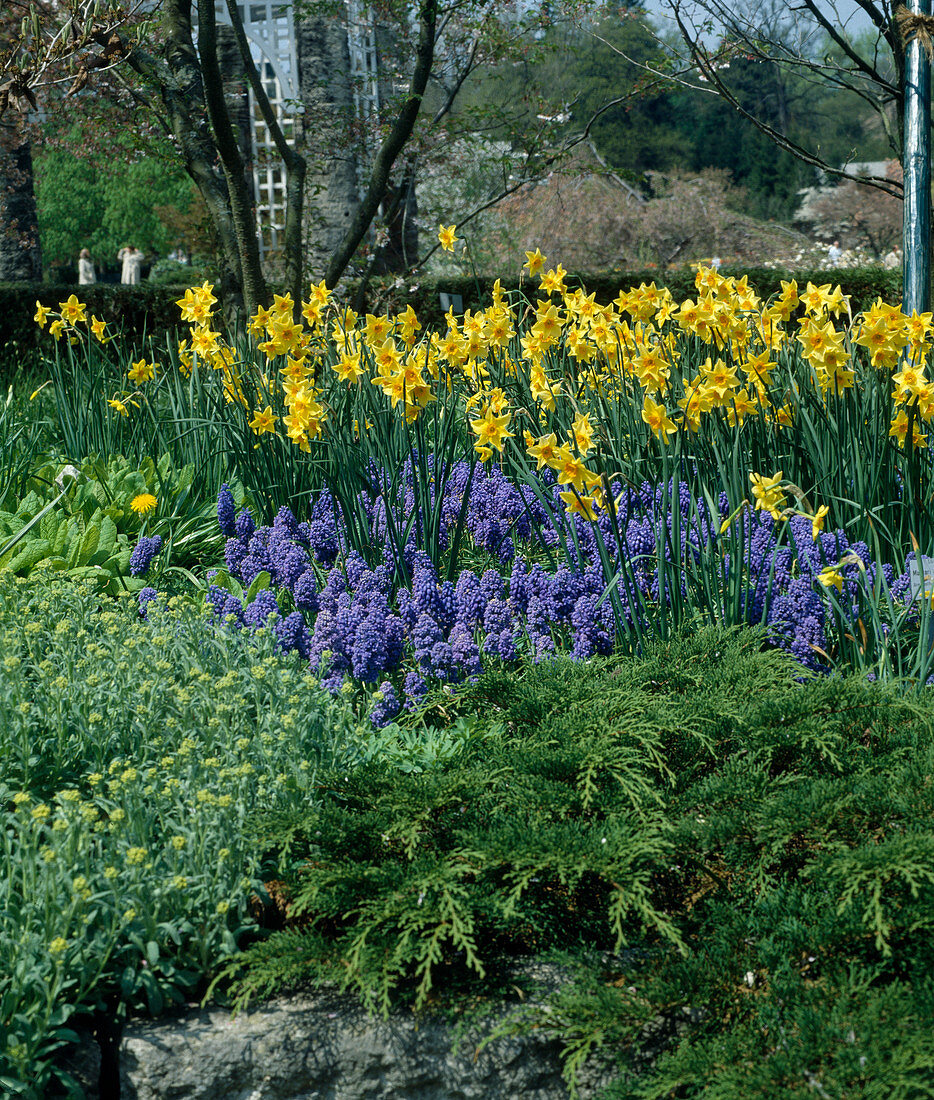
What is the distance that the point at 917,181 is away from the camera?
452 centimetres

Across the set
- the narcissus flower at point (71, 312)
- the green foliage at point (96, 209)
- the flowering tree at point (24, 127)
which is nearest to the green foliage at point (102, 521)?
the narcissus flower at point (71, 312)

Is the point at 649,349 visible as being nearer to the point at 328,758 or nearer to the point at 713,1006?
the point at 328,758

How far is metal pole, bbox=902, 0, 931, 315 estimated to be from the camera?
446 cm

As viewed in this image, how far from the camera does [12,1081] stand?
1459 mm

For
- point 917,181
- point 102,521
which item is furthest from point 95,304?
point 917,181

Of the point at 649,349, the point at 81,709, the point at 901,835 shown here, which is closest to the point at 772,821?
the point at 901,835

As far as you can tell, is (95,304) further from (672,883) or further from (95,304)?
(672,883)

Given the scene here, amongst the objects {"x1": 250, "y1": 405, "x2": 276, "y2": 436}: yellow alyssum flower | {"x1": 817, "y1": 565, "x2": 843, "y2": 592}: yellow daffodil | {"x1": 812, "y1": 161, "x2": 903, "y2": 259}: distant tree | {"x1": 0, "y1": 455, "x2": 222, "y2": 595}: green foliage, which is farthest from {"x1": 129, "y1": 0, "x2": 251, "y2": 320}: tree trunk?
{"x1": 812, "y1": 161, "x2": 903, "y2": 259}: distant tree

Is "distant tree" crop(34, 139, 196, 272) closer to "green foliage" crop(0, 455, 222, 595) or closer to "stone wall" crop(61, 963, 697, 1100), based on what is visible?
"green foliage" crop(0, 455, 222, 595)

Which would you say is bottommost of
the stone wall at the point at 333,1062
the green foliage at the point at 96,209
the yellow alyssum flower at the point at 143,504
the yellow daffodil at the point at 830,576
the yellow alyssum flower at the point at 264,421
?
the stone wall at the point at 333,1062

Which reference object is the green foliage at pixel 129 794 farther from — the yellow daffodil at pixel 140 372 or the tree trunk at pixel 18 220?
the tree trunk at pixel 18 220

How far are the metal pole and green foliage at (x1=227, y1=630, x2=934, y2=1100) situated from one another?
118 inches

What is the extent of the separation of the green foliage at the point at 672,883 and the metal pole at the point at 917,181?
A: 2.99 m

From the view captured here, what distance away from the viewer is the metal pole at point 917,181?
176 inches
